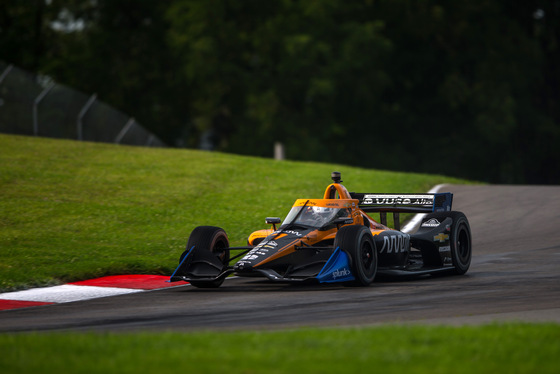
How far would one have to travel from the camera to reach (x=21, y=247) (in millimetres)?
16344

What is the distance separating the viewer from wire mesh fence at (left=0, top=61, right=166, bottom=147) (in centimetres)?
3098

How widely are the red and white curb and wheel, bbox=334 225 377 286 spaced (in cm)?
283

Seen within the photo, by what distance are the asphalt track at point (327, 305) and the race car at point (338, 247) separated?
0.78 ft

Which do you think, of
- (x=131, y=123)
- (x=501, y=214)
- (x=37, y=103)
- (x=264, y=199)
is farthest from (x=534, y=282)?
(x=131, y=123)

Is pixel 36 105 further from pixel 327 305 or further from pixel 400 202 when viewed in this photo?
pixel 327 305

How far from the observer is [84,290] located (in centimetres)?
1247

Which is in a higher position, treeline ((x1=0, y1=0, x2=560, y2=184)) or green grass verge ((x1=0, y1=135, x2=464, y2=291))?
treeline ((x1=0, y1=0, x2=560, y2=184))

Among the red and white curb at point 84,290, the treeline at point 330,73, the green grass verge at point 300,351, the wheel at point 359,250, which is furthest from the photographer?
the treeline at point 330,73

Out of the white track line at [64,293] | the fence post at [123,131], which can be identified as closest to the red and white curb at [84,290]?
the white track line at [64,293]

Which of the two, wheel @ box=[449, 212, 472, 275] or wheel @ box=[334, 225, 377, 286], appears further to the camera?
wheel @ box=[449, 212, 472, 275]

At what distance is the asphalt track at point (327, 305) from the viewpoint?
9.01 meters

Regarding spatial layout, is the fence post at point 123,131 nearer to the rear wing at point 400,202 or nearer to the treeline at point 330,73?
the treeline at point 330,73

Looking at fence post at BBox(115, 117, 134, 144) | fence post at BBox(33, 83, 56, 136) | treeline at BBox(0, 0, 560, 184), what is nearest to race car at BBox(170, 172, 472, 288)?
fence post at BBox(33, 83, 56, 136)

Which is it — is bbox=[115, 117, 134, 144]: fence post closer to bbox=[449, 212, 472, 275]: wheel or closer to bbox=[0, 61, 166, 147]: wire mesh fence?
bbox=[0, 61, 166, 147]: wire mesh fence
